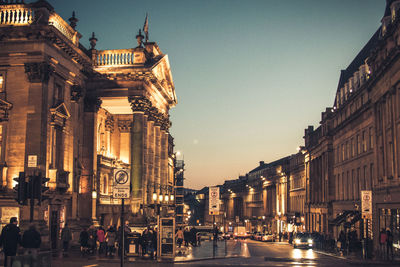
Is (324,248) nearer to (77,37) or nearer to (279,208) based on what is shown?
(77,37)

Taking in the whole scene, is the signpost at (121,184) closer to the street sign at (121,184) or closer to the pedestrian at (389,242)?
the street sign at (121,184)

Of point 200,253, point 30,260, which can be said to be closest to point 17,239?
point 30,260

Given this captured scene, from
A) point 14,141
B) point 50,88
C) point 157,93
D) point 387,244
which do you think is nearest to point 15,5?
point 50,88

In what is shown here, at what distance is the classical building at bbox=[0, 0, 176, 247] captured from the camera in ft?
112

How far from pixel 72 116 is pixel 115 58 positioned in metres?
9.48

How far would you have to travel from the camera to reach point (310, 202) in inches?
3098

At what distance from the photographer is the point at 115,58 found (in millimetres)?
48594

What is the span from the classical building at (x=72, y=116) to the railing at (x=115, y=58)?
0.28 feet

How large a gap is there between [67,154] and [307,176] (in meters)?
52.2

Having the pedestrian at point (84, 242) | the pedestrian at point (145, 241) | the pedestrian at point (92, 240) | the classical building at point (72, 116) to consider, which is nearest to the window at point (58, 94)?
the classical building at point (72, 116)

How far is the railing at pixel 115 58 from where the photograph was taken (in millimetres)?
48344

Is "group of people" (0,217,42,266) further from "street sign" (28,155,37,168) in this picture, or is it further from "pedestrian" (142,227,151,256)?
"pedestrian" (142,227,151,256)

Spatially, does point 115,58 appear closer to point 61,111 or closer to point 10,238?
point 61,111

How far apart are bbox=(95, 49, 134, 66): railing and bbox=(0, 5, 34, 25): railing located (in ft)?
42.5
